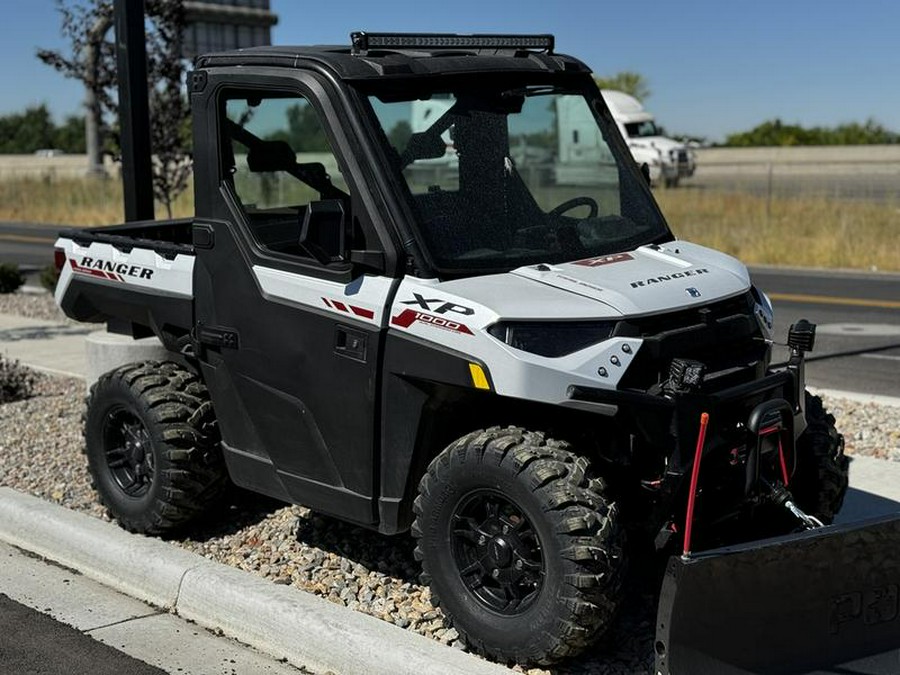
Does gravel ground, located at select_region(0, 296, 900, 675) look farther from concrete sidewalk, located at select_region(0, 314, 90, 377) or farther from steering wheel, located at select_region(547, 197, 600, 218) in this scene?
concrete sidewalk, located at select_region(0, 314, 90, 377)

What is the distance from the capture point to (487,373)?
13.8 ft

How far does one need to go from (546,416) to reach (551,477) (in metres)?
0.42

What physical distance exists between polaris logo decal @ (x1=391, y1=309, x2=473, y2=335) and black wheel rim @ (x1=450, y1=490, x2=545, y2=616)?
1.90 feet

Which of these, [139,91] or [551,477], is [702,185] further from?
[551,477]

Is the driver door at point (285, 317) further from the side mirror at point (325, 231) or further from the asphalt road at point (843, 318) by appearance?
the asphalt road at point (843, 318)

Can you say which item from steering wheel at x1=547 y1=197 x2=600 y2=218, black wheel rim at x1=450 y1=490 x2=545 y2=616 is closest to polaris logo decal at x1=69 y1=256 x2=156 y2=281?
steering wheel at x1=547 y1=197 x2=600 y2=218

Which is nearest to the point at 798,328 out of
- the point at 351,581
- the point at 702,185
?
the point at 351,581

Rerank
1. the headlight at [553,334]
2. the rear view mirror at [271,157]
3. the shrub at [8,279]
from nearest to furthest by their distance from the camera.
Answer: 1. the headlight at [553,334]
2. the rear view mirror at [271,157]
3. the shrub at [8,279]

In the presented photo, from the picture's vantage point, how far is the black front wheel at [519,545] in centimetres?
403

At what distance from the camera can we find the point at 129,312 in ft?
19.6

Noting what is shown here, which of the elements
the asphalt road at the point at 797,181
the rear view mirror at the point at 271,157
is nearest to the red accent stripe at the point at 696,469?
the rear view mirror at the point at 271,157

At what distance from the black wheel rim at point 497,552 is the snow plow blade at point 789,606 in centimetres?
57

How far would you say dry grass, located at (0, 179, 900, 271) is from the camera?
20922 millimetres

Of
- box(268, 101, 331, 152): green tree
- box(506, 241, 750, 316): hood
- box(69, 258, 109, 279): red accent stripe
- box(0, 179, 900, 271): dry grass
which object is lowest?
box(0, 179, 900, 271): dry grass
